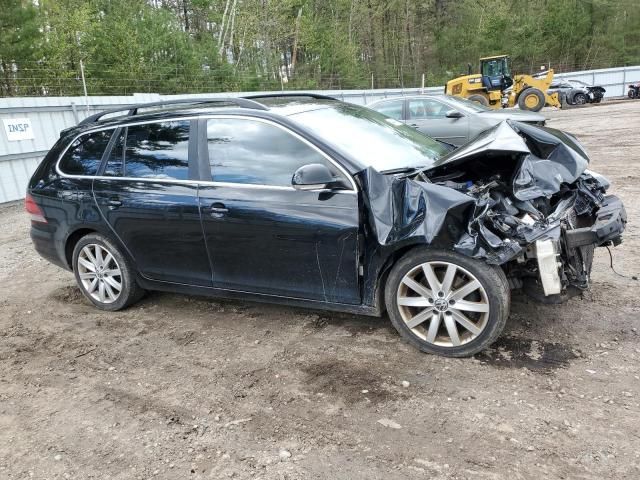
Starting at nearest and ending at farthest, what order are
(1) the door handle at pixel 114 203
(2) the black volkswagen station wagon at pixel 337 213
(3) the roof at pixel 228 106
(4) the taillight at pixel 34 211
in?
(2) the black volkswagen station wagon at pixel 337 213 < (3) the roof at pixel 228 106 < (1) the door handle at pixel 114 203 < (4) the taillight at pixel 34 211

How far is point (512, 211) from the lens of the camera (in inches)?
135

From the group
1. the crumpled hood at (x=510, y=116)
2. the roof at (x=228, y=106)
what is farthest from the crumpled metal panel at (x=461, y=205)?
the crumpled hood at (x=510, y=116)

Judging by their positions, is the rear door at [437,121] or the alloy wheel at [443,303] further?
the rear door at [437,121]

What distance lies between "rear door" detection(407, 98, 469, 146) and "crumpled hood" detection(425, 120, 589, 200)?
6036 millimetres

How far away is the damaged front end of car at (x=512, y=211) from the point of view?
3223 millimetres

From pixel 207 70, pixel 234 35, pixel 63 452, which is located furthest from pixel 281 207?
pixel 234 35

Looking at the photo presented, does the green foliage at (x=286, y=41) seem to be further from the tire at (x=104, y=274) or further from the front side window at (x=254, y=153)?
the front side window at (x=254, y=153)

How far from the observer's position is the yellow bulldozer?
908 inches

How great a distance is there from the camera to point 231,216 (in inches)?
153

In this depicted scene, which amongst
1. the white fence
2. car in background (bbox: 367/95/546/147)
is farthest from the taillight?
car in background (bbox: 367/95/546/147)

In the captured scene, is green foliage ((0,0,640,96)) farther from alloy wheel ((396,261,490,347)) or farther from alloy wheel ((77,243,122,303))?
alloy wheel ((396,261,490,347))

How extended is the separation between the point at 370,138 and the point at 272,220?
3.34 ft

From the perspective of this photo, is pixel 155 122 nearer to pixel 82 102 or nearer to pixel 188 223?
pixel 188 223

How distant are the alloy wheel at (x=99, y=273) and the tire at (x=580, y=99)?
28.6 m
